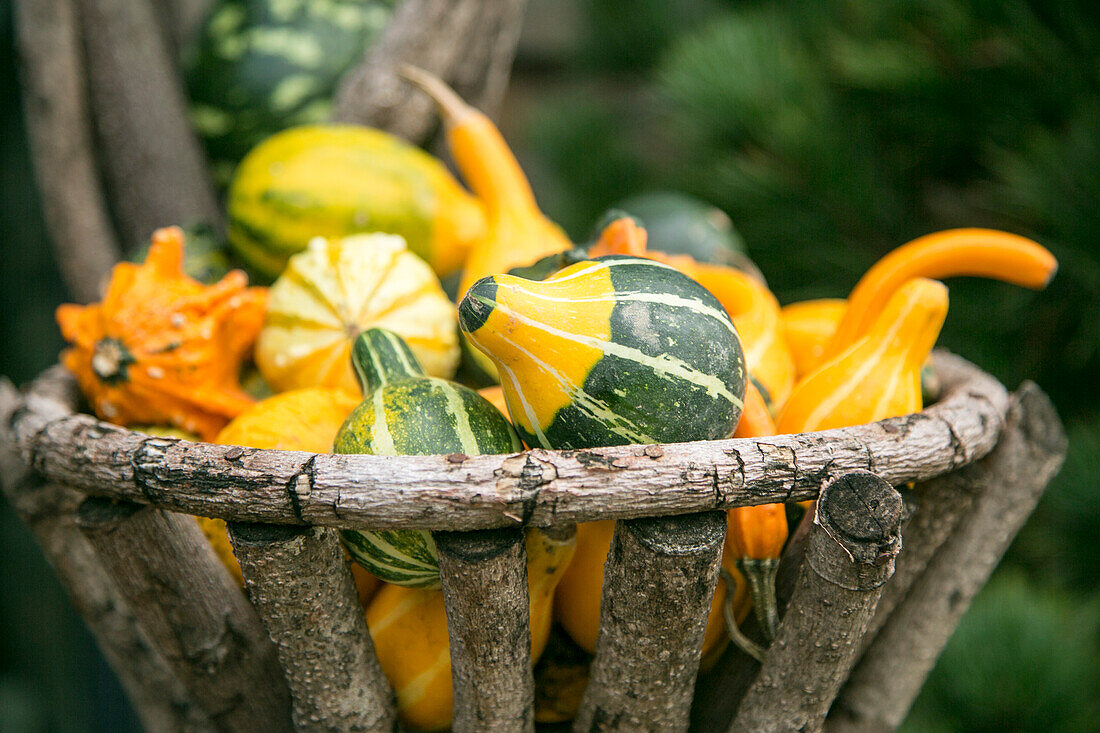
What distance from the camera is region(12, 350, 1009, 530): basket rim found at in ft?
1.48

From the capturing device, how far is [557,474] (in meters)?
0.45

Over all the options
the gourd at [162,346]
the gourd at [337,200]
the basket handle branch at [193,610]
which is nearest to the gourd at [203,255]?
the gourd at [337,200]

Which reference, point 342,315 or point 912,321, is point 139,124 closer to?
point 342,315

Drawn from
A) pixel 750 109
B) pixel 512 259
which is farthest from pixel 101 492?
pixel 750 109

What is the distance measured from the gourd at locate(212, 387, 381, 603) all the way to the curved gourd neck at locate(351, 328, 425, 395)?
1.8 inches

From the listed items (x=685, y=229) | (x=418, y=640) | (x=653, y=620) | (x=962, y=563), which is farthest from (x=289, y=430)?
(x=685, y=229)

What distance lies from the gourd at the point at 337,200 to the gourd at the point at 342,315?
11 centimetres

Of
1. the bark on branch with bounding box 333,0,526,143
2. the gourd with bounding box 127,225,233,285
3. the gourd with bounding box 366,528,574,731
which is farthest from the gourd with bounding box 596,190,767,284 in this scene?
the gourd with bounding box 366,528,574,731

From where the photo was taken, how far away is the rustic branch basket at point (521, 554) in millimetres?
459

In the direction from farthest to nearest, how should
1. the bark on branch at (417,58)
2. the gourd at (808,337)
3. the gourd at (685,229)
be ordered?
the gourd at (685,229) < the bark on branch at (417,58) < the gourd at (808,337)

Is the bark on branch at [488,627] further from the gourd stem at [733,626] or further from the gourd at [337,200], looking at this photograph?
the gourd at [337,200]

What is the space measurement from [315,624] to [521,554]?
0.48 feet

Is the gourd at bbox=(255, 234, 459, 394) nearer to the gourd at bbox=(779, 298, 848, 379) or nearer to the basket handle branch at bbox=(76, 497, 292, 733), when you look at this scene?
the basket handle branch at bbox=(76, 497, 292, 733)

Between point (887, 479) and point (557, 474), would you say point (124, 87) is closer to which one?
point (557, 474)
